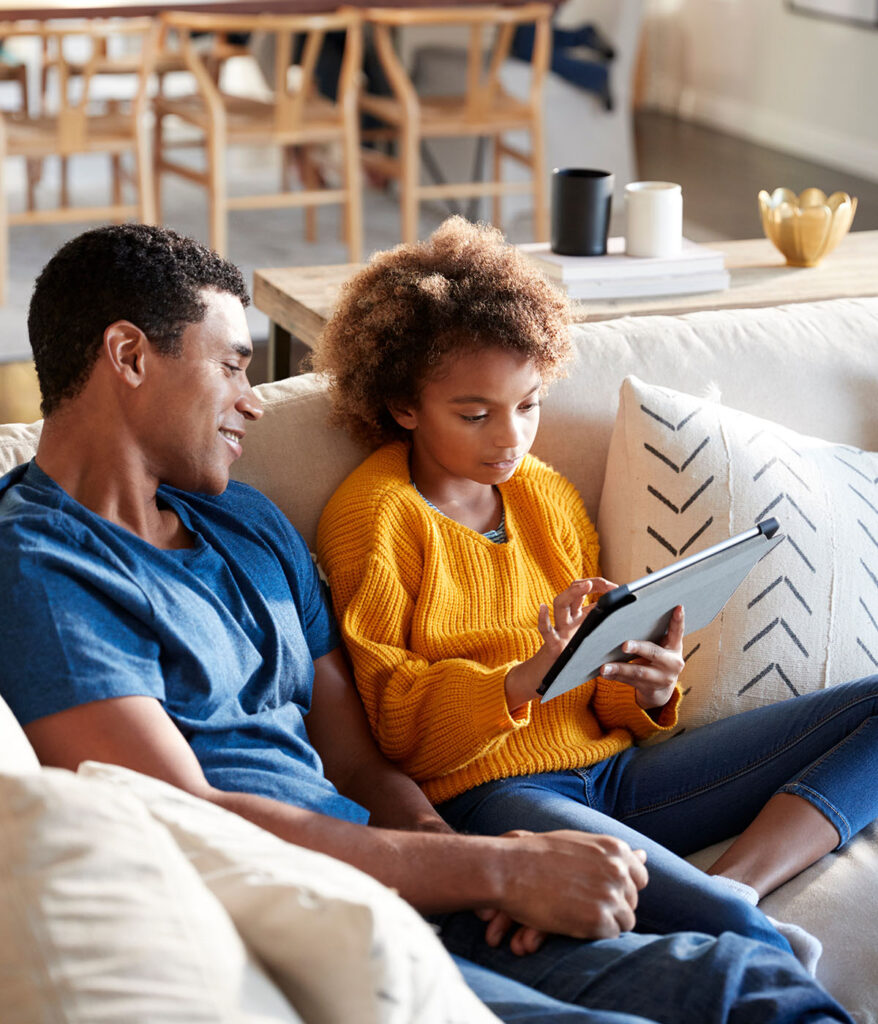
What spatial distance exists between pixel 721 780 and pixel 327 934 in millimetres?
746

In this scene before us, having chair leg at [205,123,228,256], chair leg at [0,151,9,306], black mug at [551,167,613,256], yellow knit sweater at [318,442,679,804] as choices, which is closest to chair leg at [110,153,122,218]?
chair leg at [205,123,228,256]

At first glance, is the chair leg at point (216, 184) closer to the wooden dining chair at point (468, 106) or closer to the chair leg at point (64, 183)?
the wooden dining chair at point (468, 106)

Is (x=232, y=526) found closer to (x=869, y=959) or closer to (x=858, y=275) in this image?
(x=869, y=959)

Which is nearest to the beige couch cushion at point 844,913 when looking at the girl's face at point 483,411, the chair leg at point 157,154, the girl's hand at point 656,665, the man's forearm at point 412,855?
the girl's hand at point 656,665

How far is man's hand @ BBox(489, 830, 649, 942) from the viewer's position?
3.74 ft

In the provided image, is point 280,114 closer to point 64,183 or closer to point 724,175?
point 64,183

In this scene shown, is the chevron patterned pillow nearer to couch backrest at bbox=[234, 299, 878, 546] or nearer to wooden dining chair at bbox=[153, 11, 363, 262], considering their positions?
couch backrest at bbox=[234, 299, 878, 546]

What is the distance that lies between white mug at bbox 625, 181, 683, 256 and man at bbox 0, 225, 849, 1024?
94 cm

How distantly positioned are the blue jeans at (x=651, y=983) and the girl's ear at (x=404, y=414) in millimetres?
647

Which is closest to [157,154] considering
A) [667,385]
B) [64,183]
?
[64,183]

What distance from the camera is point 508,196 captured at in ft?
18.5

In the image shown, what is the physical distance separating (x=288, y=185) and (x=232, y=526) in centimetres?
455

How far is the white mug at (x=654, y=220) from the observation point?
211 cm

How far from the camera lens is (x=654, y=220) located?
6.93ft
